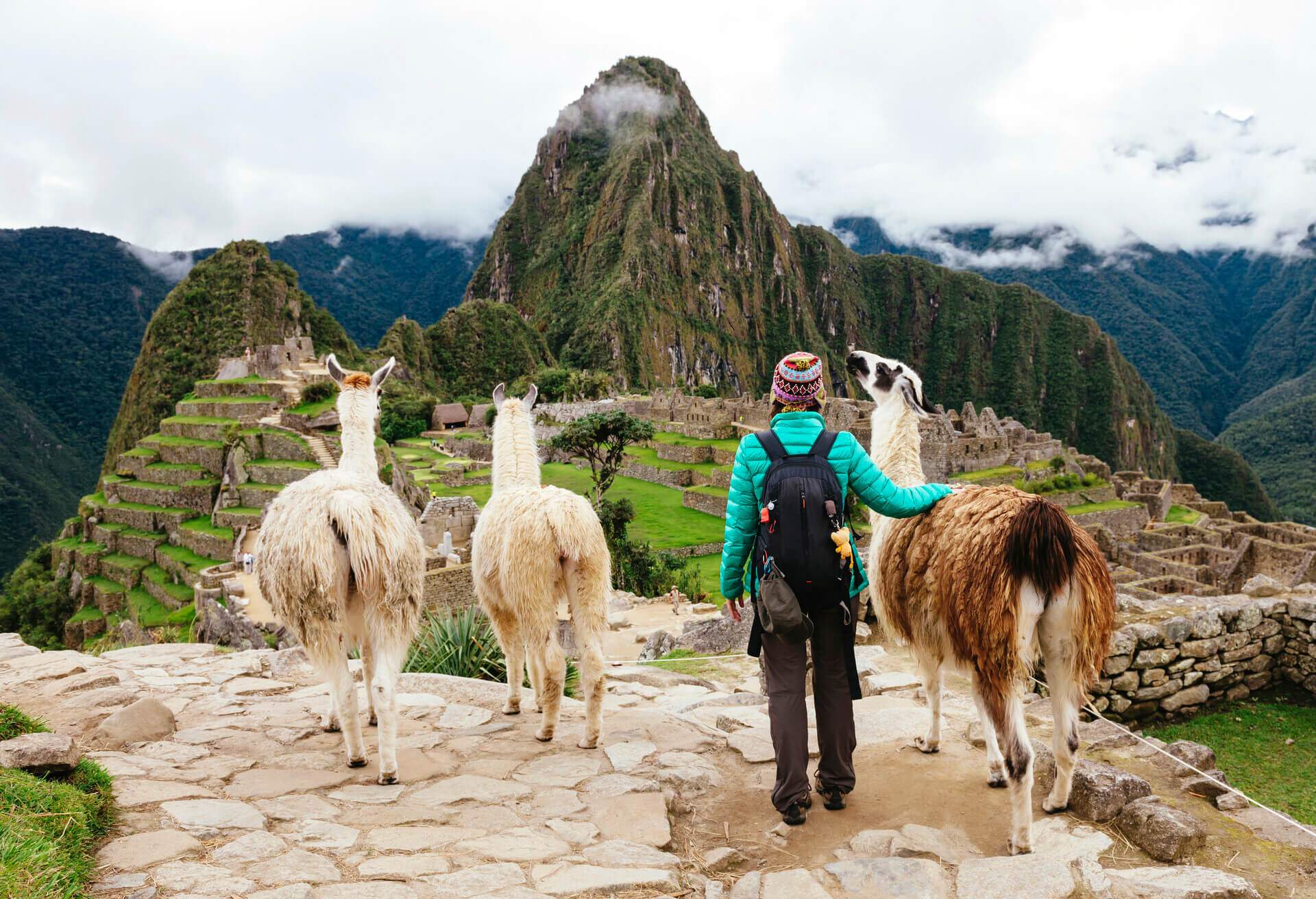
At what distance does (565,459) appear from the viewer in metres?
51.7

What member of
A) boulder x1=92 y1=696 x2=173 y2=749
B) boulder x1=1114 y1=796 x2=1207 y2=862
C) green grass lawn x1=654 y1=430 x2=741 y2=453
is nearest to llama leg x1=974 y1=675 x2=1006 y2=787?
boulder x1=1114 y1=796 x2=1207 y2=862

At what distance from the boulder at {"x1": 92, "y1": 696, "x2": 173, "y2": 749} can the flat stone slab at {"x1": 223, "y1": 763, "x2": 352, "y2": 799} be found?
0.85m

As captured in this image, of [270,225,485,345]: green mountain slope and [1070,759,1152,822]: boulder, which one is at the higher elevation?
[270,225,485,345]: green mountain slope

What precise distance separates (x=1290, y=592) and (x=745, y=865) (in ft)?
26.8

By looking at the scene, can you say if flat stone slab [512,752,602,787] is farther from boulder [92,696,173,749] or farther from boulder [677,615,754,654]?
boulder [677,615,754,654]

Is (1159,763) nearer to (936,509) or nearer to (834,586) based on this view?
(936,509)

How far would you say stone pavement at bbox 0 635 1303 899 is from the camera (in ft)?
8.70

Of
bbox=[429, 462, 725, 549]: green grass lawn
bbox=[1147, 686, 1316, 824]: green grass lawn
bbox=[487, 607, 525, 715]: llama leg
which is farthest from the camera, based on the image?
bbox=[429, 462, 725, 549]: green grass lawn

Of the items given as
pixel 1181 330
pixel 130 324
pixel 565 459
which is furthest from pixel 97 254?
pixel 1181 330

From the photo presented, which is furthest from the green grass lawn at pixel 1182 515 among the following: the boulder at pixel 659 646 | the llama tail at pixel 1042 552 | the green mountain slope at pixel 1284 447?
the green mountain slope at pixel 1284 447

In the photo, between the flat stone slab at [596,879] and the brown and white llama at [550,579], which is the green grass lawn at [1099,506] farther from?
the flat stone slab at [596,879]

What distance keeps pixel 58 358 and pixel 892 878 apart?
A: 95.8 m

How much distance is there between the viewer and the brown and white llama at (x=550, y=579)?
4.15 metres

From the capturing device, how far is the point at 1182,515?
35.9m
